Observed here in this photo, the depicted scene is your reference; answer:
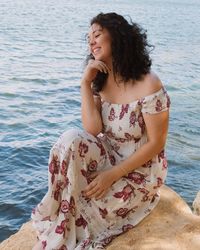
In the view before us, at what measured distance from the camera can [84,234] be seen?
3.19m

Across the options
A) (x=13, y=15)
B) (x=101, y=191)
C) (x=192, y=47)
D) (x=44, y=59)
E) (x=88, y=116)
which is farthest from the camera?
(x=13, y=15)

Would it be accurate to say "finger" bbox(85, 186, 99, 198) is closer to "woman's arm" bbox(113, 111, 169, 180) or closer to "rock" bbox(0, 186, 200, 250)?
"woman's arm" bbox(113, 111, 169, 180)

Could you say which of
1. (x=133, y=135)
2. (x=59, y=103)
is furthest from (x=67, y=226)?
(x=59, y=103)

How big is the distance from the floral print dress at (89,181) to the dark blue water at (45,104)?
1.77m

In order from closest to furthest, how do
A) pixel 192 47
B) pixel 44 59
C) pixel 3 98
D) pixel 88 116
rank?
pixel 88 116 < pixel 3 98 < pixel 44 59 < pixel 192 47

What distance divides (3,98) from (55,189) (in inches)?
247

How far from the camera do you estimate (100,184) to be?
3.08 meters

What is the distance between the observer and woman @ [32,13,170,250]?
122 inches

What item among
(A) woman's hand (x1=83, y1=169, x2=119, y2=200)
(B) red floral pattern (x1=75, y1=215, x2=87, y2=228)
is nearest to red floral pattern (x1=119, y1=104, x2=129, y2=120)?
(A) woman's hand (x1=83, y1=169, x2=119, y2=200)

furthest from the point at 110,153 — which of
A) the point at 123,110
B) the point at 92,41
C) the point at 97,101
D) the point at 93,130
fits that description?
the point at 92,41

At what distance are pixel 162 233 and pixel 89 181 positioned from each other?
2.06 feet

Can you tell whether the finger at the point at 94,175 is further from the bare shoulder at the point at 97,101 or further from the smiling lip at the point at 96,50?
the smiling lip at the point at 96,50

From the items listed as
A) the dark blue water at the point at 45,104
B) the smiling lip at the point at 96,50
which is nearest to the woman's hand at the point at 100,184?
the smiling lip at the point at 96,50

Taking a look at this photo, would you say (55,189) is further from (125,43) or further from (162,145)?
(125,43)
